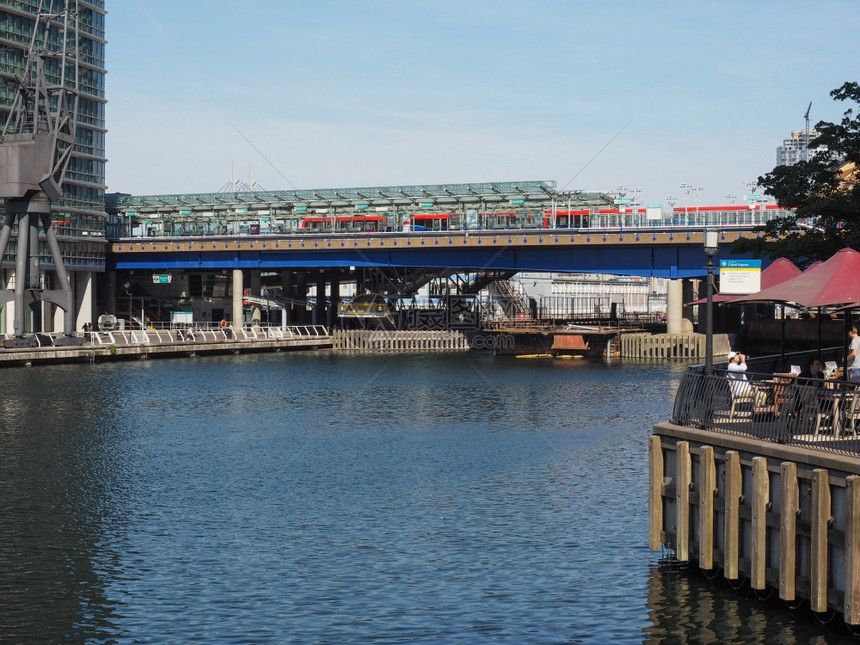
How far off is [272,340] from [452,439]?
3117 inches

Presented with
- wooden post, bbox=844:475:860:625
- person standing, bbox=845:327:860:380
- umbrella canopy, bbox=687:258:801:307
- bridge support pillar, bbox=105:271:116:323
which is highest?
bridge support pillar, bbox=105:271:116:323

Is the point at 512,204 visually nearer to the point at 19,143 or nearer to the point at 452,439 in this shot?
the point at 19,143

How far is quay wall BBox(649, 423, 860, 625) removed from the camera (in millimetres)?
22516

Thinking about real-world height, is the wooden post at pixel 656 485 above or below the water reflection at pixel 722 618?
above

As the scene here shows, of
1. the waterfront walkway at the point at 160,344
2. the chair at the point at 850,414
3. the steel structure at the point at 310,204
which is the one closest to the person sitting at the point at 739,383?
the chair at the point at 850,414

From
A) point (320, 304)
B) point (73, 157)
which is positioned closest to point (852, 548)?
point (73, 157)

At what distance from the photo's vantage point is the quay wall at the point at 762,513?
22.5m

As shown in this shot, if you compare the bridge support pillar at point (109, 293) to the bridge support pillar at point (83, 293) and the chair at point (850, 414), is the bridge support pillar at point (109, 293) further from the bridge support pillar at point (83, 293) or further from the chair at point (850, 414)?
the chair at point (850, 414)

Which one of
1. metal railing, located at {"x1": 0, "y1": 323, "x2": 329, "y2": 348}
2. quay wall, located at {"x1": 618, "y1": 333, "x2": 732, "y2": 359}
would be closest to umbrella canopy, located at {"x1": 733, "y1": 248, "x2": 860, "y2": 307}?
metal railing, located at {"x1": 0, "y1": 323, "x2": 329, "y2": 348}

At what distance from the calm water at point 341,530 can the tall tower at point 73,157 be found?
2518 inches

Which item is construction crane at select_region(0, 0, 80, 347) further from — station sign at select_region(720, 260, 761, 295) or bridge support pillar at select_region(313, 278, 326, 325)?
station sign at select_region(720, 260, 761, 295)

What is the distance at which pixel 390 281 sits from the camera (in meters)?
145

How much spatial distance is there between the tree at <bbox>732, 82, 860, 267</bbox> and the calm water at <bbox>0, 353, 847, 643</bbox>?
10.3 m

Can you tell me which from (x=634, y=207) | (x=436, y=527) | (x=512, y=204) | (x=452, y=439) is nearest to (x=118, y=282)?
(x=512, y=204)
